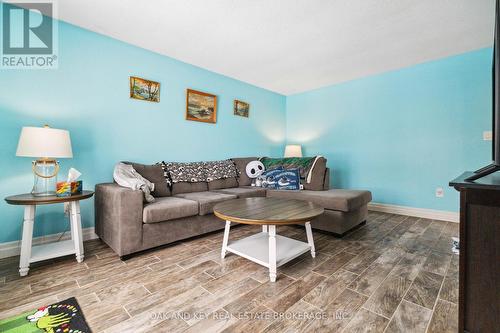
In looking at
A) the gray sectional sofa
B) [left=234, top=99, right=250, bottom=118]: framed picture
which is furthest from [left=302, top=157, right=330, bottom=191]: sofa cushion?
[left=234, top=99, right=250, bottom=118]: framed picture

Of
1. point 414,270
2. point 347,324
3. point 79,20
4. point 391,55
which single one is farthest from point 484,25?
point 79,20

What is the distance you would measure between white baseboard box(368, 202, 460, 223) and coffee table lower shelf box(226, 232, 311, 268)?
2.32 metres

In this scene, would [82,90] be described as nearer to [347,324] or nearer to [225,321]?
[225,321]

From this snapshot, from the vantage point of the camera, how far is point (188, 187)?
9.48ft

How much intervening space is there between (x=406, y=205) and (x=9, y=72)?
16.4 ft

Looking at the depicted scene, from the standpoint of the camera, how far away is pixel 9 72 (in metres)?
1.93

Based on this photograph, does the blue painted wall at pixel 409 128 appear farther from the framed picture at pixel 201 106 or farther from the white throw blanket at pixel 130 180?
the white throw blanket at pixel 130 180

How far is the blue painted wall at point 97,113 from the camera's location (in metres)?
1.95

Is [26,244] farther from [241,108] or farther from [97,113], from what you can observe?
[241,108]

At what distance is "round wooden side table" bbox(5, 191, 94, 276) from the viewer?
1.58 metres

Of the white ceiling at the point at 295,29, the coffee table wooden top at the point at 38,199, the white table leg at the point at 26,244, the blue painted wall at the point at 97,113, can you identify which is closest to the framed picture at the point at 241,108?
the blue painted wall at the point at 97,113

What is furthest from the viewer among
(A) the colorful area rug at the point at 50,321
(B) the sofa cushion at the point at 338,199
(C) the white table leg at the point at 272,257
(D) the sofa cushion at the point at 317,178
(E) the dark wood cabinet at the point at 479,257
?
(D) the sofa cushion at the point at 317,178

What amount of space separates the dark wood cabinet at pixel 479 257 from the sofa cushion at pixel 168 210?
1992 mm

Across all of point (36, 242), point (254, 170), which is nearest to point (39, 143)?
point (36, 242)
